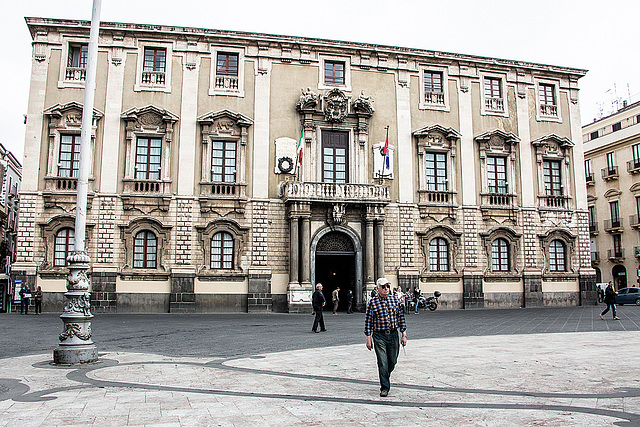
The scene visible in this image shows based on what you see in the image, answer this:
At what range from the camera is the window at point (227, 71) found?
31656mm

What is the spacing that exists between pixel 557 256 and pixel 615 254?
881 inches

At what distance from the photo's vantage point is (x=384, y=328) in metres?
8.97

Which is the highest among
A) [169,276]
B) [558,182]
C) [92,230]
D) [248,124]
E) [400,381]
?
[248,124]

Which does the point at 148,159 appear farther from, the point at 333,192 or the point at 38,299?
the point at 333,192

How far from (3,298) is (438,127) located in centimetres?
2844

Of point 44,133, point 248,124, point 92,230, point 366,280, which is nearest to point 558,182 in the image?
point 366,280

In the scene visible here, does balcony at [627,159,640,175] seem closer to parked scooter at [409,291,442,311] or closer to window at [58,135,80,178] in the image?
parked scooter at [409,291,442,311]

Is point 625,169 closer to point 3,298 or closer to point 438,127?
point 438,127

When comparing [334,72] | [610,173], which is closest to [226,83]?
[334,72]

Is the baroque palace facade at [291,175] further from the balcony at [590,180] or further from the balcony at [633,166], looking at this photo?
the balcony at [590,180]

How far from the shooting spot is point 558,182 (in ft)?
118

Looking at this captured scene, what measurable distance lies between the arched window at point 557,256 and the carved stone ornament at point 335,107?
628 inches

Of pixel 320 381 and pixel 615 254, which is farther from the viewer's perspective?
pixel 615 254

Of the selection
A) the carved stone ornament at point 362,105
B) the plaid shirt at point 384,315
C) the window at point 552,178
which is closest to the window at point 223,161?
the carved stone ornament at point 362,105
